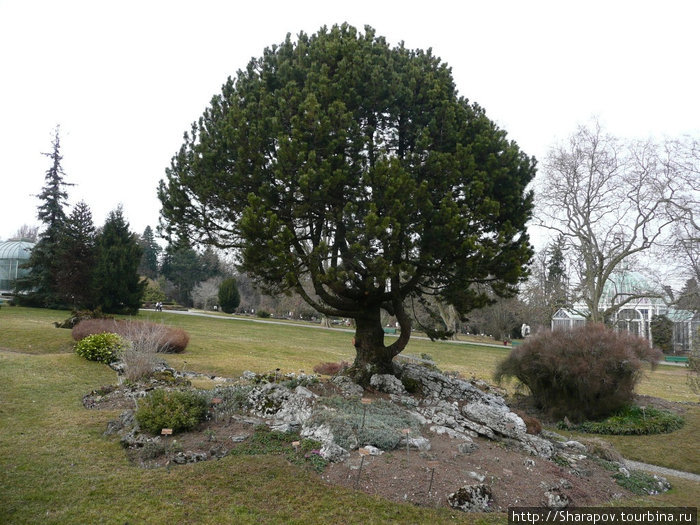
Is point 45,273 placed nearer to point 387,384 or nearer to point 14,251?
point 14,251

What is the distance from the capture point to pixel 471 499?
4.96 m

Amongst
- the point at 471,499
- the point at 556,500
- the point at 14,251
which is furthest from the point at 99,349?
the point at 14,251

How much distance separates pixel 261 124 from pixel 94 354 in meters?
9.94

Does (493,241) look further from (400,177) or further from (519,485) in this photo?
(519,485)

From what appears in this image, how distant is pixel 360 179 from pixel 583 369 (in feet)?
26.2

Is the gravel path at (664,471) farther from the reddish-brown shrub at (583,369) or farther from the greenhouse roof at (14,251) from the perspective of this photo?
the greenhouse roof at (14,251)

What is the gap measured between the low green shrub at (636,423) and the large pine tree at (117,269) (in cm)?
2644

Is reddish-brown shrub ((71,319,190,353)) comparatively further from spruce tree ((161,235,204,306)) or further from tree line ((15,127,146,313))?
spruce tree ((161,235,204,306))

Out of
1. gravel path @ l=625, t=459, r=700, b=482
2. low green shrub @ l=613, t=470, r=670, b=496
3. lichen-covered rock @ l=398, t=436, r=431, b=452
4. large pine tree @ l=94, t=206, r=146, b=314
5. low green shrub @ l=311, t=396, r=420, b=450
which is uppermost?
large pine tree @ l=94, t=206, r=146, b=314

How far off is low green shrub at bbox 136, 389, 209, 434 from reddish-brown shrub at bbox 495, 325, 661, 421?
30.3 feet

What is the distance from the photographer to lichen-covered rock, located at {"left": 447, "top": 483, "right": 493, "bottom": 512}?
193 inches

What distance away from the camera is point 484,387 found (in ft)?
47.0

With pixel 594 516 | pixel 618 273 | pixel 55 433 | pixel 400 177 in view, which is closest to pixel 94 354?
pixel 55 433

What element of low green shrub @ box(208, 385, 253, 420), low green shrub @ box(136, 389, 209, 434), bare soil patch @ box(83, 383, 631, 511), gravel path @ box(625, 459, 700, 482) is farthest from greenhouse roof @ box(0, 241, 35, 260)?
gravel path @ box(625, 459, 700, 482)
